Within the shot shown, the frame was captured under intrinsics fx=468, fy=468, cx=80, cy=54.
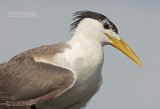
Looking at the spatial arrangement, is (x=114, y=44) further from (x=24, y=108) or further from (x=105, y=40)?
(x=24, y=108)

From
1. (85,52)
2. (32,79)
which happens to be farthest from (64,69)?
(32,79)

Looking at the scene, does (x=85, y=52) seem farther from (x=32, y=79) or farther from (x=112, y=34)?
(x=32, y=79)

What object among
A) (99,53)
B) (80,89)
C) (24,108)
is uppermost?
(99,53)

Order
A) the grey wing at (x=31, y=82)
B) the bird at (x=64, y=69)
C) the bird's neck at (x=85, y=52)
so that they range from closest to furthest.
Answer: the grey wing at (x=31, y=82) < the bird at (x=64, y=69) < the bird's neck at (x=85, y=52)

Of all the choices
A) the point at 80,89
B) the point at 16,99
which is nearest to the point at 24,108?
the point at 16,99

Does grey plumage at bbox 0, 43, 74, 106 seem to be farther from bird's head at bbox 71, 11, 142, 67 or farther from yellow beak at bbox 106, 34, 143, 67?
yellow beak at bbox 106, 34, 143, 67

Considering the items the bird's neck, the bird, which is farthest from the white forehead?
the bird's neck

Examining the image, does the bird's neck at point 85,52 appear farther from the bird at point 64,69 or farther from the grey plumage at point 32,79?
the grey plumage at point 32,79

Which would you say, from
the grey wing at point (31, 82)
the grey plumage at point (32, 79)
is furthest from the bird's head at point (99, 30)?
the grey wing at point (31, 82)
